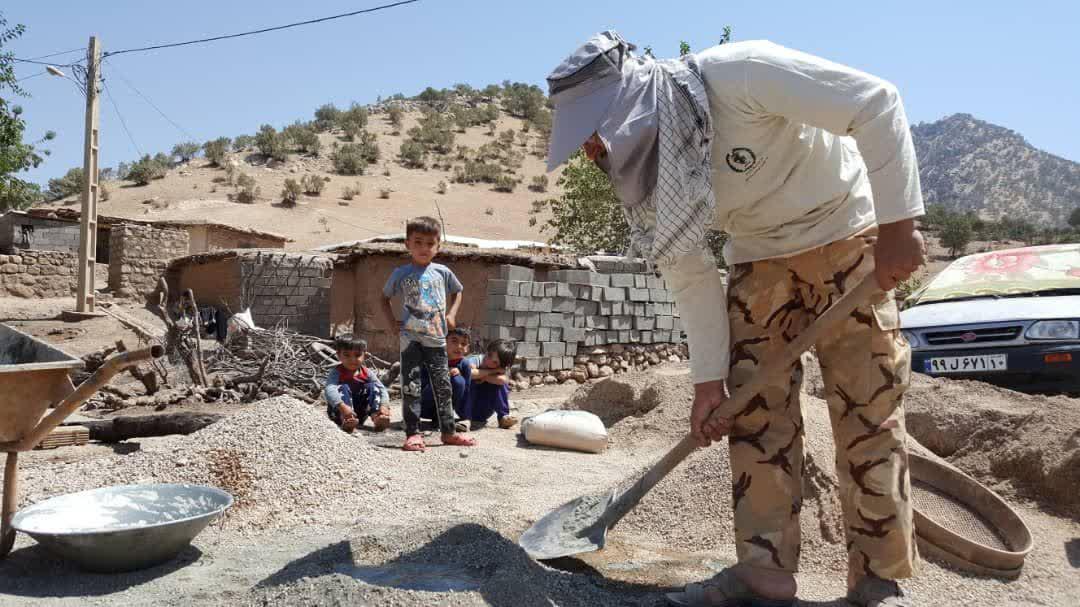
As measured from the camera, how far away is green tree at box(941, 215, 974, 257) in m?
30.1

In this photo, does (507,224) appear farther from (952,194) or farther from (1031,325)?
(952,194)

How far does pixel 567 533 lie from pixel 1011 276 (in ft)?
14.0

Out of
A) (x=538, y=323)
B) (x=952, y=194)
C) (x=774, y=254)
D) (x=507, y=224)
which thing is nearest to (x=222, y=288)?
(x=538, y=323)

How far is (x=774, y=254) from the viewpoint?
2.19m

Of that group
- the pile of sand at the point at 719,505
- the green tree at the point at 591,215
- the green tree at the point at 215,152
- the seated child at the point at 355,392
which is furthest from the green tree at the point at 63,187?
the pile of sand at the point at 719,505

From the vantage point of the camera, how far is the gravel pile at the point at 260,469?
3.33 meters

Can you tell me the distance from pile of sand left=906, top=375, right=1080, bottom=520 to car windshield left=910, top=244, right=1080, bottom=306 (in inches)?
41.9

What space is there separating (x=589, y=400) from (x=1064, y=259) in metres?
3.50

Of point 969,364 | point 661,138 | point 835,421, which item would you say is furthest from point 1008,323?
point 661,138

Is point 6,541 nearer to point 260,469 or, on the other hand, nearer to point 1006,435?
point 260,469

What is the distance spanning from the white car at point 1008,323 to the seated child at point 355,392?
11.9 feet

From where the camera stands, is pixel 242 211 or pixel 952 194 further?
pixel 952 194

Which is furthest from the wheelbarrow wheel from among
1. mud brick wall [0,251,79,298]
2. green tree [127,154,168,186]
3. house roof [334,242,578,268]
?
green tree [127,154,168,186]

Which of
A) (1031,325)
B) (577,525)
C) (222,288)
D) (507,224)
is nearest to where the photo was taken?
(577,525)
